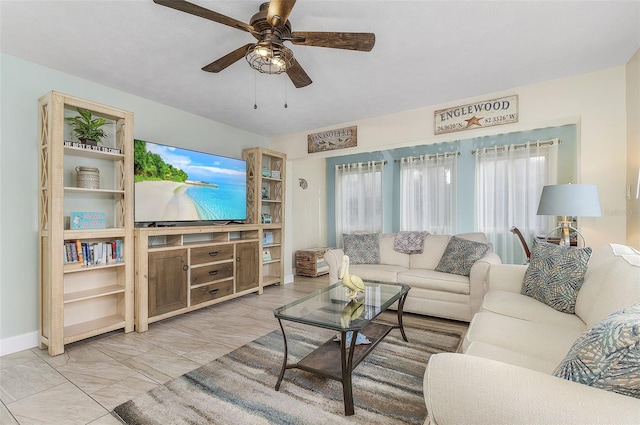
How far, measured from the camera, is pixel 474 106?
10.7 ft

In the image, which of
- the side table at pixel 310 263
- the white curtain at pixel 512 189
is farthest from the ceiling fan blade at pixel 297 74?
the white curtain at pixel 512 189

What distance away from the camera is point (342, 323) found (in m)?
1.74

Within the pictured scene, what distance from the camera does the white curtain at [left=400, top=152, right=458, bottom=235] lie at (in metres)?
5.02

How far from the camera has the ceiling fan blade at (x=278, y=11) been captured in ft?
4.97

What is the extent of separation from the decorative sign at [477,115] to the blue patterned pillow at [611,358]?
2790mm

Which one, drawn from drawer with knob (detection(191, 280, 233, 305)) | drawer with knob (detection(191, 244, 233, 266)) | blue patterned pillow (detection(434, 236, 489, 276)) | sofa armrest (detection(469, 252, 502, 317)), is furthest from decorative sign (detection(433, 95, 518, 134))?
drawer with knob (detection(191, 280, 233, 305))

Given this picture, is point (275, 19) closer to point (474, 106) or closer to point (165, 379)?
point (165, 379)

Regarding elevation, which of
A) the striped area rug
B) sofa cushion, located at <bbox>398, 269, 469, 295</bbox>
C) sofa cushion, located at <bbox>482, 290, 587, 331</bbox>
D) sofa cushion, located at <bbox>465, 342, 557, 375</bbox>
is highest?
sofa cushion, located at <bbox>482, 290, 587, 331</bbox>

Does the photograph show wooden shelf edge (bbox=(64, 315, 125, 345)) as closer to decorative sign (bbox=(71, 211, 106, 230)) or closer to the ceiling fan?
decorative sign (bbox=(71, 211, 106, 230))

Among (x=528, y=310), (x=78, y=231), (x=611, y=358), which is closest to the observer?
(x=611, y=358)

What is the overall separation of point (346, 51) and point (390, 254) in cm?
253

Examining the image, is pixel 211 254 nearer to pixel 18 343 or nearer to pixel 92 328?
pixel 92 328

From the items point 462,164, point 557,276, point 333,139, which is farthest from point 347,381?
point 462,164

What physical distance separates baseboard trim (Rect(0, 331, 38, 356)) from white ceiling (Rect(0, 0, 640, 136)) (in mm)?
2313
